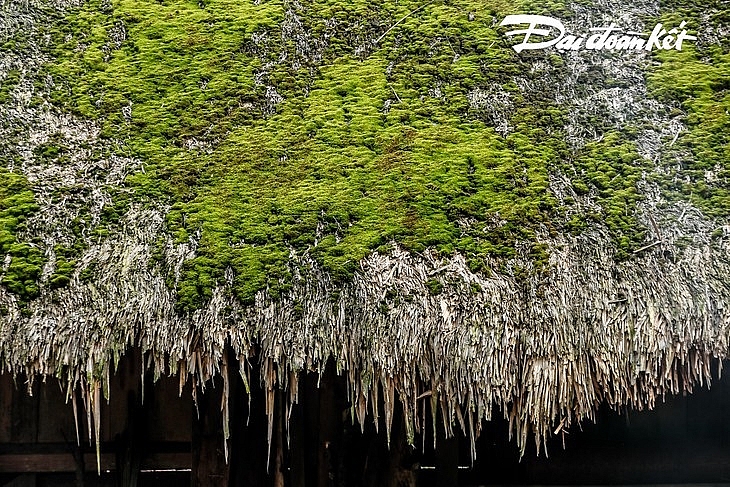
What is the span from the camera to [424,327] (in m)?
2.39

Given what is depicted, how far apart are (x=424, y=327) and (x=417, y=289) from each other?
0.13m

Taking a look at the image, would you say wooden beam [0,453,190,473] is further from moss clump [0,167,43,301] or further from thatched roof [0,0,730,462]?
moss clump [0,167,43,301]

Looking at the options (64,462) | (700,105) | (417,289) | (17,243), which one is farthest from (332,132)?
(64,462)

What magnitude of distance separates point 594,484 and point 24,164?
3.05 meters

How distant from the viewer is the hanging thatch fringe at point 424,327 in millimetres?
2391

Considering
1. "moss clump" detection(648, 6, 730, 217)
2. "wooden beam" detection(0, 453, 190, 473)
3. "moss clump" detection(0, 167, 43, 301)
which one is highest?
"moss clump" detection(648, 6, 730, 217)


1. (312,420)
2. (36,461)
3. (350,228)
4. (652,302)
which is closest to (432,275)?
(350,228)

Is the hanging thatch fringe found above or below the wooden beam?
above

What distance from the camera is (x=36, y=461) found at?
3566mm

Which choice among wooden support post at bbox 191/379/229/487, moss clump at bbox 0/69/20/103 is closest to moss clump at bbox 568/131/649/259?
wooden support post at bbox 191/379/229/487

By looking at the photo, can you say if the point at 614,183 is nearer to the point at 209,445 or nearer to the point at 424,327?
the point at 424,327

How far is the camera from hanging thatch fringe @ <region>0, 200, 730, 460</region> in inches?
94.1

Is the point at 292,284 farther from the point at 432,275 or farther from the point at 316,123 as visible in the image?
the point at 316,123

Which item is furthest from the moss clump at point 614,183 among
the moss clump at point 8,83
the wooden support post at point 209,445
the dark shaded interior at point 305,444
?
the moss clump at point 8,83
